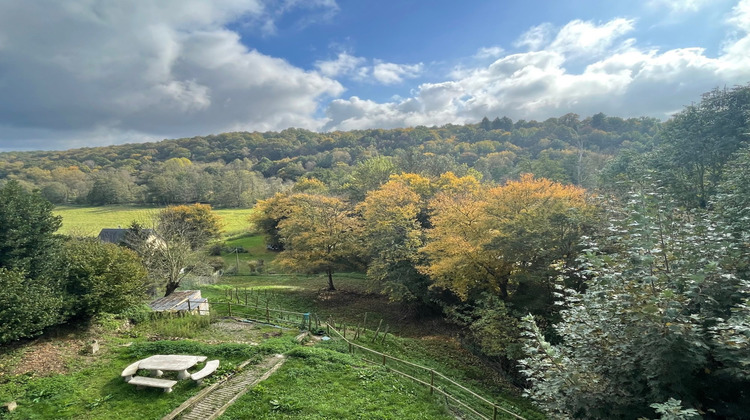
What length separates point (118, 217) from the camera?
56.2m

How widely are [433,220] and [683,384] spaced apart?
17.8 metres

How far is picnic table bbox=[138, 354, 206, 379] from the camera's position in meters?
10.4

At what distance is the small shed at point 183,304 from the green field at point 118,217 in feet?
115

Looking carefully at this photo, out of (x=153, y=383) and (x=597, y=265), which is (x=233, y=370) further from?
(x=597, y=265)

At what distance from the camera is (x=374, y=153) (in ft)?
327

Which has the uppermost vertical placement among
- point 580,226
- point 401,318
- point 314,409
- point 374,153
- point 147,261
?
point 374,153

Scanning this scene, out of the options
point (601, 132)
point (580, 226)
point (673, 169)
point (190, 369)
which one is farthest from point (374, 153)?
point (190, 369)

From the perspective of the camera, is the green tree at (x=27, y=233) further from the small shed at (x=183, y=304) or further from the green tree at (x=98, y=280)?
the small shed at (x=183, y=304)

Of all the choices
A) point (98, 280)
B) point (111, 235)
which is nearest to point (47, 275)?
point (98, 280)

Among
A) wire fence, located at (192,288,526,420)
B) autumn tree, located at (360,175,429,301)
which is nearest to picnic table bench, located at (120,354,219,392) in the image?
wire fence, located at (192,288,526,420)

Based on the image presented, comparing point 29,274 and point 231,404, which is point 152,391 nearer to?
point 231,404

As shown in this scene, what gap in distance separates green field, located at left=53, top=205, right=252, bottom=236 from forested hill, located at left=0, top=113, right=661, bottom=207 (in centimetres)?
414

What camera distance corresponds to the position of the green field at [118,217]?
167 feet

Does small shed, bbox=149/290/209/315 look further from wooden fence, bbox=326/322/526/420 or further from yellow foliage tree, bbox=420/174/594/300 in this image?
yellow foliage tree, bbox=420/174/594/300
